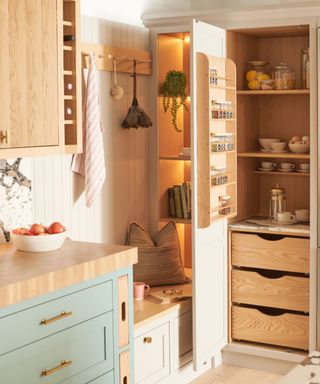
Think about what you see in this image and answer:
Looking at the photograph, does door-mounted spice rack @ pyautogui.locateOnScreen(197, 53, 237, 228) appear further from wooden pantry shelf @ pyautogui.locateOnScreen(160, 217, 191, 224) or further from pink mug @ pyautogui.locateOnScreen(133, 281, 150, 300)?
pink mug @ pyautogui.locateOnScreen(133, 281, 150, 300)

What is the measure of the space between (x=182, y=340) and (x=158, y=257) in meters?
0.50

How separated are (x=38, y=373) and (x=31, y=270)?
393 millimetres

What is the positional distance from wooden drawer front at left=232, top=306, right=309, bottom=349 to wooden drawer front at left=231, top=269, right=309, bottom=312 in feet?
0.20

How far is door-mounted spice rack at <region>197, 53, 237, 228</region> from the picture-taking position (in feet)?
13.4

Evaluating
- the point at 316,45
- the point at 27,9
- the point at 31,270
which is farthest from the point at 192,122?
the point at 31,270

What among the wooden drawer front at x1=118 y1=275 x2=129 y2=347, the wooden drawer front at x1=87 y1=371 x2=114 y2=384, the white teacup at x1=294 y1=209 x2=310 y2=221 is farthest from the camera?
the white teacup at x1=294 y1=209 x2=310 y2=221

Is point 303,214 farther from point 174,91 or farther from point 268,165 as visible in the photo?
point 174,91

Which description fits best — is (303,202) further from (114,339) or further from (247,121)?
(114,339)

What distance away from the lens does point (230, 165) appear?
4.48 meters

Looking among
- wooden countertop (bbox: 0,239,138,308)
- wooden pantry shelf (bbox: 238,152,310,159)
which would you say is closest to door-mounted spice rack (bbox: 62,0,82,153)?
wooden countertop (bbox: 0,239,138,308)

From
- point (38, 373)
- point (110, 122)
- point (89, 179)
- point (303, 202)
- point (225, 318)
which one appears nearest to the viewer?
point (38, 373)

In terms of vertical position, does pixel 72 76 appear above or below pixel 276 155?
above

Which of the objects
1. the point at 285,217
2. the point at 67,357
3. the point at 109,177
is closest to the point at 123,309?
the point at 67,357

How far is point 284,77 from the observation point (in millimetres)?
4578
